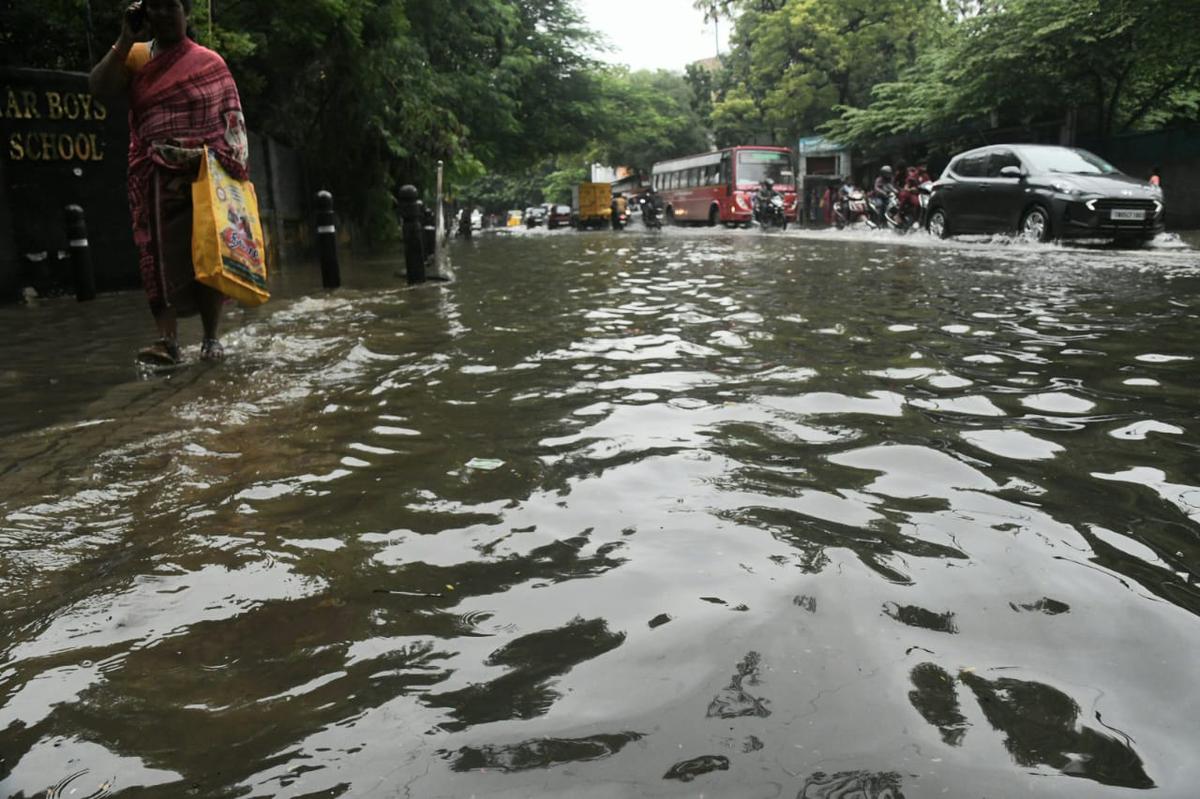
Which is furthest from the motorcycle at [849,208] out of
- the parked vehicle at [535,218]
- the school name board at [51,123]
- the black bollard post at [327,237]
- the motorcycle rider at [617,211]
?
the parked vehicle at [535,218]

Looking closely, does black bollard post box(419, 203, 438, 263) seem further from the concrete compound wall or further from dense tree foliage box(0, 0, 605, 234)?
the concrete compound wall

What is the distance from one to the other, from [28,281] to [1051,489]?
9.03 metres

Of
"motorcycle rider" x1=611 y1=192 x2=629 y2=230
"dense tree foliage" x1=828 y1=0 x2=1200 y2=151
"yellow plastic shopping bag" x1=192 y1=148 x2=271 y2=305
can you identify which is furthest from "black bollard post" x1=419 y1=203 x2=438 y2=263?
"motorcycle rider" x1=611 y1=192 x2=629 y2=230

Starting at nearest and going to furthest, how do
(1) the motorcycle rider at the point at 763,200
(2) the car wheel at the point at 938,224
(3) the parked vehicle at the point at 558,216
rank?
(2) the car wheel at the point at 938,224 < (1) the motorcycle rider at the point at 763,200 < (3) the parked vehicle at the point at 558,216

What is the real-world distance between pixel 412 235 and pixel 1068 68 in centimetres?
1954

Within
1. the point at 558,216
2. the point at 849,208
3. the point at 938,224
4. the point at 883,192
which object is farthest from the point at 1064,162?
the point at 558,216

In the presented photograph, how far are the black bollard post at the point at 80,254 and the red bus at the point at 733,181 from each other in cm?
2393

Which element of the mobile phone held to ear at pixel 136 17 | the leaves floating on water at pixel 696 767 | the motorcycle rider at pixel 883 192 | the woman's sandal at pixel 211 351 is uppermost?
the mobile phone held to ear at pixel 136 17

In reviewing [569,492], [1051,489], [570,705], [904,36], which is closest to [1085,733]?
[570,705]

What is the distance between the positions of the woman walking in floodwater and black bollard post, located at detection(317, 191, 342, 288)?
3.94 m

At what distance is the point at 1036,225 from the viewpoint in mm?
13336

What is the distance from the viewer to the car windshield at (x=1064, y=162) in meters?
13.3

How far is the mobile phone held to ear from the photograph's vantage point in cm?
428

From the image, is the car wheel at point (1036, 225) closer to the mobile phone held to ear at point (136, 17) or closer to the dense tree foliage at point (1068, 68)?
the dense tree foliage at point (1068, 68)
